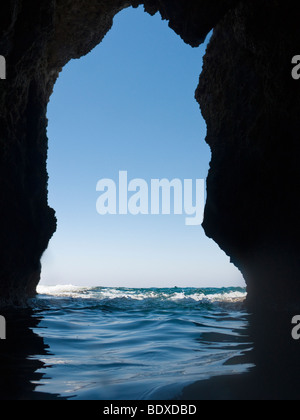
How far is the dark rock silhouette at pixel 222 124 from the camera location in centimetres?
938

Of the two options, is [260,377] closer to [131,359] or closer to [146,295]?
[131,359]

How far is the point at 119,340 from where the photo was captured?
5582 mm

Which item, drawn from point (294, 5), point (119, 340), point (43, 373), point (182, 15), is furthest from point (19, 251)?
point (294, 5)

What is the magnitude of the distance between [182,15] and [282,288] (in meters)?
9.50

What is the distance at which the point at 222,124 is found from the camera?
12.7 metres

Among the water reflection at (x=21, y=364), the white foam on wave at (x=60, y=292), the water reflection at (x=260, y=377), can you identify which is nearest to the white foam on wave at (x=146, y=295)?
the white foam on wave at (x=60, y=292)

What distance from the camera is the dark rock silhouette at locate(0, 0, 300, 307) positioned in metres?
9.38
